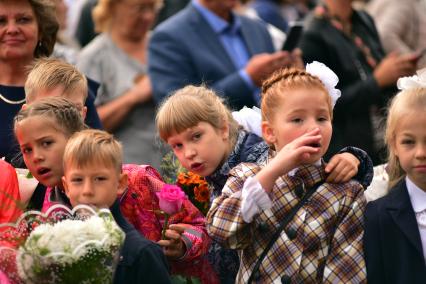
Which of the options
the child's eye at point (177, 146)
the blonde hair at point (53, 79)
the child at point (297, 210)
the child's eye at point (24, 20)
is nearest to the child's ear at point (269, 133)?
the child at point (297, 210)

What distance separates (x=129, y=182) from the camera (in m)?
5.59

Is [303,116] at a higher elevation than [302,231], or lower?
higher

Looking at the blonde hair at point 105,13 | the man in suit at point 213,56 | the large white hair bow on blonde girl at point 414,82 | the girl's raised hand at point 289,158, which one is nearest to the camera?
the girl's raised hand at point 289,158

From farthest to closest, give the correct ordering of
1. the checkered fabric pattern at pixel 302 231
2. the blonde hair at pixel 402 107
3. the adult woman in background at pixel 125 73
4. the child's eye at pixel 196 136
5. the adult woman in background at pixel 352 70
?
the adult woman in background at pixel 125 73
the adult woman in background at pixel 352 70
the child's eye at pixel 196 136
the blonde hair at pixel 402 107
the checkered fabric pattern at pixel 302 231

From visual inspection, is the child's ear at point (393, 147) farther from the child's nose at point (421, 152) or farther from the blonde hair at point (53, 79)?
the blonde hair at point (53, 79)

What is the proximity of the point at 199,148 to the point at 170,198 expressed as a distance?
0.41m

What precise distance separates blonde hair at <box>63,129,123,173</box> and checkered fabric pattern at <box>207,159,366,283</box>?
0.48 metres

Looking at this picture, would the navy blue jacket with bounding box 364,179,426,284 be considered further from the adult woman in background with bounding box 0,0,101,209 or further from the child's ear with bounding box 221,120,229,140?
the adult woman in background with bounding box 0,0,101,209

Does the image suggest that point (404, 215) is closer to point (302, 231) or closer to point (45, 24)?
point (302, 231)

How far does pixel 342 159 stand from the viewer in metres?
5.30

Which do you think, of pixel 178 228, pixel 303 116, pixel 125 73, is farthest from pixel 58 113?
pixel 125 73

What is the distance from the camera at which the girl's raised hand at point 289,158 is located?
16.5ft

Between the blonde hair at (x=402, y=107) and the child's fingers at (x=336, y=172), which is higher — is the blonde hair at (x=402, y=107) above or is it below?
above

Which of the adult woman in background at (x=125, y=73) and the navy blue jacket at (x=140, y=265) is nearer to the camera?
the navy blue jacket at (x=140, y=265)
